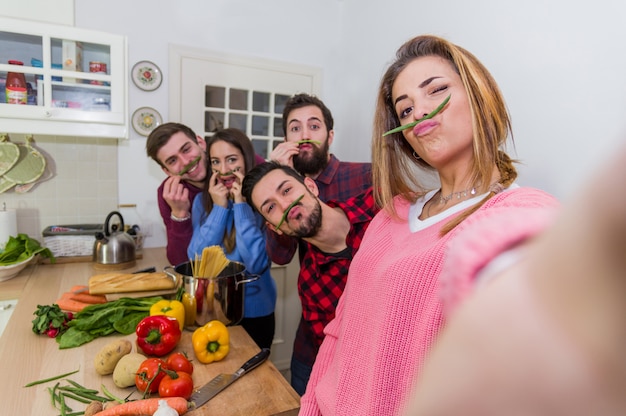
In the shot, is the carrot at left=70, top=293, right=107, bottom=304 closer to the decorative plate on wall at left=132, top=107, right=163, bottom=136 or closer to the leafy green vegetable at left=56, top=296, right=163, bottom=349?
the leafy green vegetable at left=56, top=296, right=163, bottom=349

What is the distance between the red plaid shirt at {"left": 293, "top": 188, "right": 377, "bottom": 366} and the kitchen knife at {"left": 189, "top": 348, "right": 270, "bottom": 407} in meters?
0.25

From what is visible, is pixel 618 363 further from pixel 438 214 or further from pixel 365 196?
pixel 365 196

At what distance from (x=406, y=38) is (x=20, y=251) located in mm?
2332

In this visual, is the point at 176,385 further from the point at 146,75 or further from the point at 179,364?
the point at 146,75

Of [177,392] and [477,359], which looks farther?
[177,392]

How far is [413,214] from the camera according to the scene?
0.97 m

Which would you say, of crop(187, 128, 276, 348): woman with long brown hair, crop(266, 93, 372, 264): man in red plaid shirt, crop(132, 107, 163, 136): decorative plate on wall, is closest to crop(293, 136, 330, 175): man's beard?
crop(266, 93, 372, 264): man in red plaid shirt

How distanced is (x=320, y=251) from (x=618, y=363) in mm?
1264

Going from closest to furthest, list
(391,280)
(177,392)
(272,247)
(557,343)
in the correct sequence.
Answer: (557,343)
(391,280)
(177,392)
(272,247)

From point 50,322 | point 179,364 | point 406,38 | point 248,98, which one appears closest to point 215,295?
point 179,364

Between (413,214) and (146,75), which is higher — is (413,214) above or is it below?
below

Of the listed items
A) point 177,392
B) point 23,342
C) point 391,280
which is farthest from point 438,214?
point 23,342

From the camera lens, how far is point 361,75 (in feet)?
8.68

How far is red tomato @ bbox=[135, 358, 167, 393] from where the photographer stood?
3.39 ft
